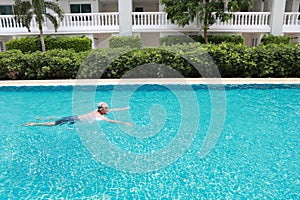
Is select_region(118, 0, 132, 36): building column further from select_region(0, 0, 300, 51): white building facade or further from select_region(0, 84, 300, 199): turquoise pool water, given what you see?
select_region(0, 84, 300, 199): turquoise pool water

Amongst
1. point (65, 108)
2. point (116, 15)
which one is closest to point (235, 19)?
point (116, 15)

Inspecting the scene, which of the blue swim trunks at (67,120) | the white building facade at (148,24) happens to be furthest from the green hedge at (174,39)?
the blue swim trunks at (67,120)

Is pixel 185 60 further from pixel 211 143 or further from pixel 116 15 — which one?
pixel 116 15

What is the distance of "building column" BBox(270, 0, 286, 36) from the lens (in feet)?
53.6

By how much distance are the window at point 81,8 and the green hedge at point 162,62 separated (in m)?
7.75

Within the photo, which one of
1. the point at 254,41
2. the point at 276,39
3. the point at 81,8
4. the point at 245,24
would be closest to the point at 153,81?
the point at 245,24

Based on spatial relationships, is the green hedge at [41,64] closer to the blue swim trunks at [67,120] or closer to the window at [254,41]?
the blue swim trunks at [67,120]

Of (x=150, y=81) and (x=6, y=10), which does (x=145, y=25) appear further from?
(x=6, y=10)

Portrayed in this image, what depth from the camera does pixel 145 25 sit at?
666 inches

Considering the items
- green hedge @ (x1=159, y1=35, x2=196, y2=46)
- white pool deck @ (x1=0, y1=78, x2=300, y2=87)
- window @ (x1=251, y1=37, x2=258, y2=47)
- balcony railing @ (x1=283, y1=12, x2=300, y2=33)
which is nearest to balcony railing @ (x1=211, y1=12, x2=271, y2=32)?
balcony railing @ (x1=283, y1=12, x2=300, y2=33)

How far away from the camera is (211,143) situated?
270 inches

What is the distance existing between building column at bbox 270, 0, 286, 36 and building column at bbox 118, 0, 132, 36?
30.2 feet

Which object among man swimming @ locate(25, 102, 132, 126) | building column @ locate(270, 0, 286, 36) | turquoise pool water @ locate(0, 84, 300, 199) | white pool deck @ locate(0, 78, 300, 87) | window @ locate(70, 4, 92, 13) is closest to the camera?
turquoise pool water @ locate(0, 84, 300, 199)

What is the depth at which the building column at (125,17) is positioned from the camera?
54.1ft
